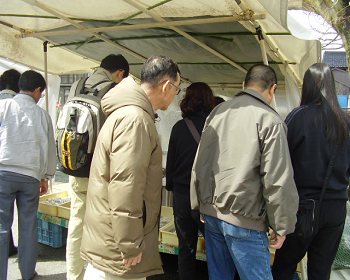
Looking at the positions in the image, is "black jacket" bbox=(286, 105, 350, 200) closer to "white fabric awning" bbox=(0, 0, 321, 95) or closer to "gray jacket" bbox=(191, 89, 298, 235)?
"gray jacket" bbox=(191, 89, 298, 235)

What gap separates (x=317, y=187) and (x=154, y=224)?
3.40ft

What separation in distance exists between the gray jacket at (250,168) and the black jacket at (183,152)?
1.92 ft

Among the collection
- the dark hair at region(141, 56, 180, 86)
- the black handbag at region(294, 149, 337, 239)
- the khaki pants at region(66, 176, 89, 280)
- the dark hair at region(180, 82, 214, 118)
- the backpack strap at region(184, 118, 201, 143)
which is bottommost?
the khaki pants at region(66, 176, 89, 280)

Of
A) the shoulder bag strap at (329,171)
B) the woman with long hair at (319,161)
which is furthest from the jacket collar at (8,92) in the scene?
the shoulder bag strap at (329,171)

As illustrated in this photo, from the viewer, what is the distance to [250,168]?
6.15 feet

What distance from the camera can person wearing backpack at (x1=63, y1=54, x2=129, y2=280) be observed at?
2545 mm

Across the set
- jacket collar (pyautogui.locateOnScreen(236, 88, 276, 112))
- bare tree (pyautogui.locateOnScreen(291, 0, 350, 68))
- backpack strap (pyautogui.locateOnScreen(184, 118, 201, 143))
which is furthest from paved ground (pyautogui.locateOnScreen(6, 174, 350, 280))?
bare tree (pyautogui.locateOnScreen(291, 0, 350, 68))

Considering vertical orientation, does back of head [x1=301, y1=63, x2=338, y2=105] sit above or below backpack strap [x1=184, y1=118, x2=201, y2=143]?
above

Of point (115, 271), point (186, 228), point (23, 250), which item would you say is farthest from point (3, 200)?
point (115, 271)

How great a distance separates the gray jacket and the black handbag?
28 cm

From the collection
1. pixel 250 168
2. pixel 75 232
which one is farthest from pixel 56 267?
pixel 250 168

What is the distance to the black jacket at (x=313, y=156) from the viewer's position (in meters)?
2.13

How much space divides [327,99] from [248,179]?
2.55 ft

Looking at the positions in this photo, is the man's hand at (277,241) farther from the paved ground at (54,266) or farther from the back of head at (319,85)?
the paved ground at (54,266)
